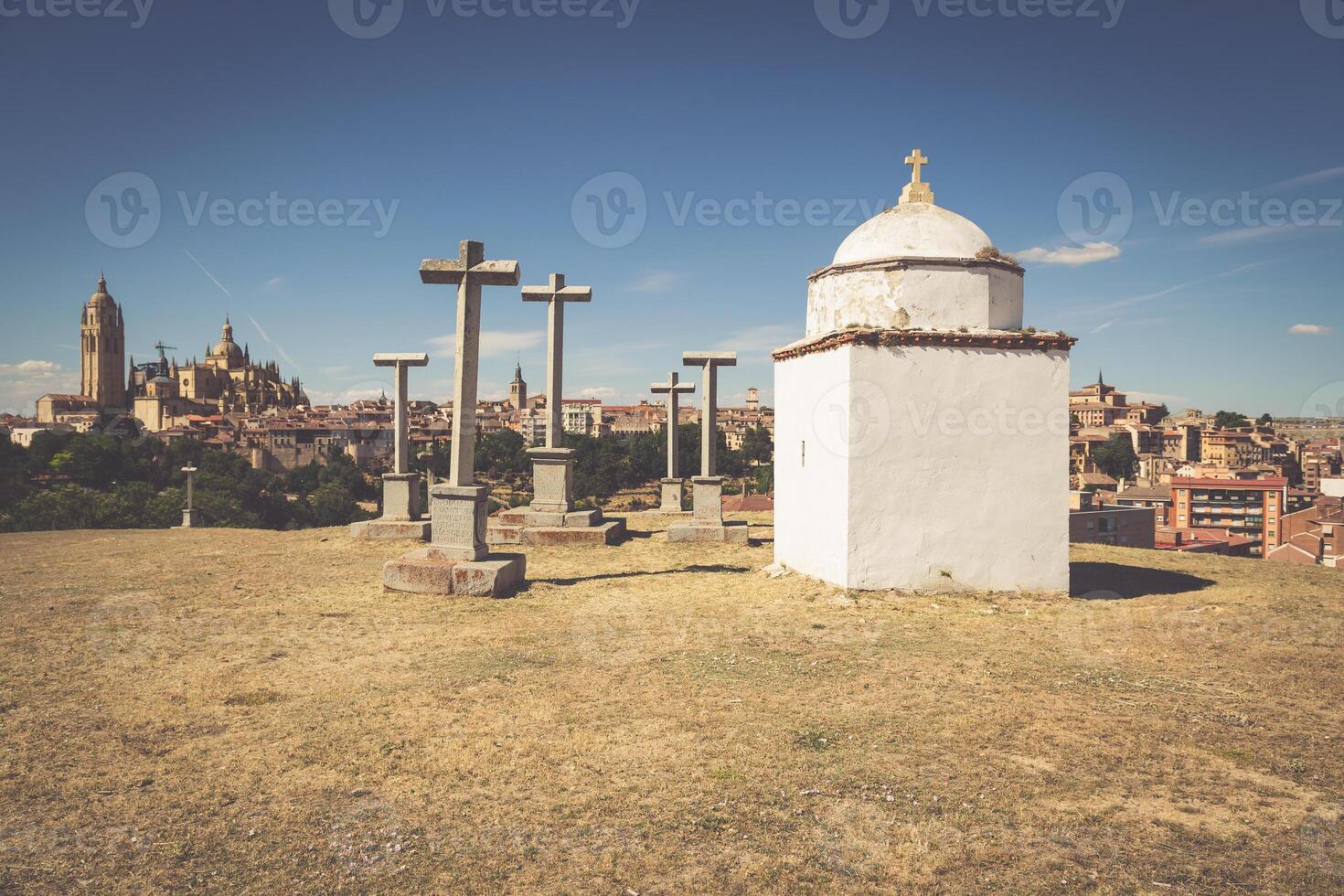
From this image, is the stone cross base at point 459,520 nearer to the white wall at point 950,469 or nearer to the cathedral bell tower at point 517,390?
the white wall at point 950,469

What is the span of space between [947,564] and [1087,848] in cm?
644

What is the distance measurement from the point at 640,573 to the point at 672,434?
7168mm

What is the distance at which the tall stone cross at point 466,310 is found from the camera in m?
9.75

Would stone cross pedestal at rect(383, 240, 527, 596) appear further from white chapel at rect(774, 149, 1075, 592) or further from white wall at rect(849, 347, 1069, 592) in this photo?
white wall at rect(849, 347, 1069, 592)

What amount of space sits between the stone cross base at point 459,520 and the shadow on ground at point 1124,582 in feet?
25.6

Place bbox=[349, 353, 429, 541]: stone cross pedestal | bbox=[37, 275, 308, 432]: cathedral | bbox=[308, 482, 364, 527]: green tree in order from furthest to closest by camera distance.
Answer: bbox=[37, 275, 308, 432]: cathedral
bbox=[308, 482, 364, 527]: green tree
bbox=[349, 353, 429, 541]: stone cross pedestal

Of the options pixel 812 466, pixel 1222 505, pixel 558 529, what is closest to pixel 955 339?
pixel 812 466

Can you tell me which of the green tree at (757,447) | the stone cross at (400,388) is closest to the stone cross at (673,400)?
the stone cross at (400,388)

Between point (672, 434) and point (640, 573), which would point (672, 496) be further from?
point (640, 573)

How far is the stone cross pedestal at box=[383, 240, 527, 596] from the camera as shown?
923 centimetres

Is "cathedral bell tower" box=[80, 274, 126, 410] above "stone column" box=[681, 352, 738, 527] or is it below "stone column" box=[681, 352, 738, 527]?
above

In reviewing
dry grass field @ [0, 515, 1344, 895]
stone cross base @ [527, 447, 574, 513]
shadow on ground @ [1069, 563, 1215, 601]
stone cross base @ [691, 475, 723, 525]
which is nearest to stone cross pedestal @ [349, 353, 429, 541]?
stone cross base @ [527, 447, 574, 513]

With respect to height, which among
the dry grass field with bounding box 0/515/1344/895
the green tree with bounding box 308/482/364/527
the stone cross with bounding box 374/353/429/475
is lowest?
the green tree with bounding box 308/482/364/527

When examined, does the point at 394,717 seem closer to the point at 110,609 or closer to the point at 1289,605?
the point at 110,609
